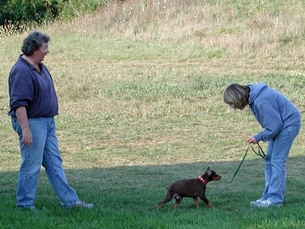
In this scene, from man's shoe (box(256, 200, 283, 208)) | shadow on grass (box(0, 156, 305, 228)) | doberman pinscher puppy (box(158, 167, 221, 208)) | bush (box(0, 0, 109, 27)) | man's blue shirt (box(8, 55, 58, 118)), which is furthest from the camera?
bush (box(0, 0, 109, 27))

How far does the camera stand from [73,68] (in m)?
21.3

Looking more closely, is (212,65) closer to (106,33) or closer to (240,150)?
(106,33)

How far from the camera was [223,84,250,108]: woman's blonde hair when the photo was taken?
754 centimetres

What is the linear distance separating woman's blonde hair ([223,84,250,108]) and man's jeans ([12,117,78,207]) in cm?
189

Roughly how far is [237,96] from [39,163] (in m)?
2.20

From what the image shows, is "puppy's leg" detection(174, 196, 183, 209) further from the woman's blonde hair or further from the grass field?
the woman's blonde hair

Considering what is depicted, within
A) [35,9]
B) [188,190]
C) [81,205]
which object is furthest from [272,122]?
[35,9]

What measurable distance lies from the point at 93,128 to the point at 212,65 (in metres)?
6.80

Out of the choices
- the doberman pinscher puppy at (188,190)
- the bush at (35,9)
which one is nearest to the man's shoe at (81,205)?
the doberman pinscher puppy at (188,190)

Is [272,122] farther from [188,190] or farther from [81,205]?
[81,205]

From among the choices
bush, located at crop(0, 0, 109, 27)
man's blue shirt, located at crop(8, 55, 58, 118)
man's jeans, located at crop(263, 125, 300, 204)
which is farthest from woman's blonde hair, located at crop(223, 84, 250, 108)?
bush, located at crop(0, 0, 109, 27)

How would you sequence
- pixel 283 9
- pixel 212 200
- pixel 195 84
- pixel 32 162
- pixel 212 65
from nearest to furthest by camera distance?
1. pixel 32 162
2. pixel 212 200
3. pixel 195 84
4. pixel 212 65
5. pixel 283 9

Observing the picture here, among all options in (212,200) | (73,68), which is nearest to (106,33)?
(73,68)

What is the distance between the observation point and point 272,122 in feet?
24.9
